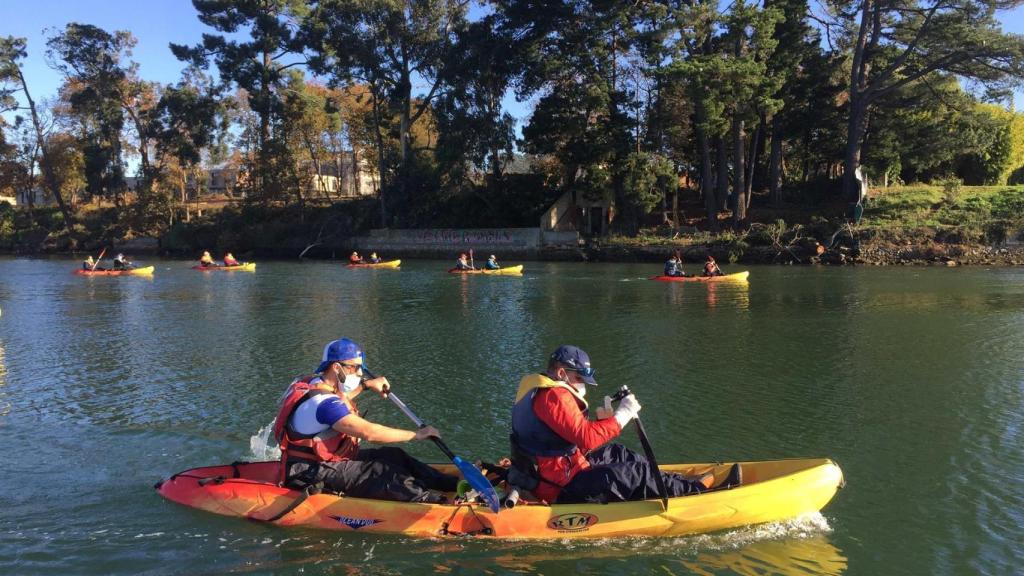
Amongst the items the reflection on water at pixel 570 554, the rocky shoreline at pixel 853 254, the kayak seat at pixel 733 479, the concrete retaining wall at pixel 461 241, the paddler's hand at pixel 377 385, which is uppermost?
the concrete retaining wall at pixel 461 241

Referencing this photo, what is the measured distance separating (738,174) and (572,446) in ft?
149

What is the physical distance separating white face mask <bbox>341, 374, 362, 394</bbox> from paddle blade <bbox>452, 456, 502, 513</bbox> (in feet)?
4.44

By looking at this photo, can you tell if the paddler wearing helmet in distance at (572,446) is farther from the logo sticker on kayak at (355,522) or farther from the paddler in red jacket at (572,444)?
the logo sticker on kayak at (355,522)

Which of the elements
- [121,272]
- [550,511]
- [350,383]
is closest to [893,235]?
[550,511]

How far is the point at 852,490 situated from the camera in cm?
821

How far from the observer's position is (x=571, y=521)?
6.69m

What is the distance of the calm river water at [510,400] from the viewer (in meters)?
6.85

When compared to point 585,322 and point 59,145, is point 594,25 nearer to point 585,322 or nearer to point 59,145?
point 585,322

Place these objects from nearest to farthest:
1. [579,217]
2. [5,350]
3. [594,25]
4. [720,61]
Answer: [5,350] < [720,61] < [594,25] < [579,217]

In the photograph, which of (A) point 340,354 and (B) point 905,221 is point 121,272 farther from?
(B) point 905,221

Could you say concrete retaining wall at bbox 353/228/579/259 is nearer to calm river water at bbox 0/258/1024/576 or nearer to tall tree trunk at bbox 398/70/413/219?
tall tree trunk at bbox 398/70/413/219

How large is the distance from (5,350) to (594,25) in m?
38.9

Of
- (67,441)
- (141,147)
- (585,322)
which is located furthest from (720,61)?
(141,147)

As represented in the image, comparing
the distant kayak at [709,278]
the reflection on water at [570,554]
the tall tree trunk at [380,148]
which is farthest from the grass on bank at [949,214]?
the reflection on water at [570,554]
